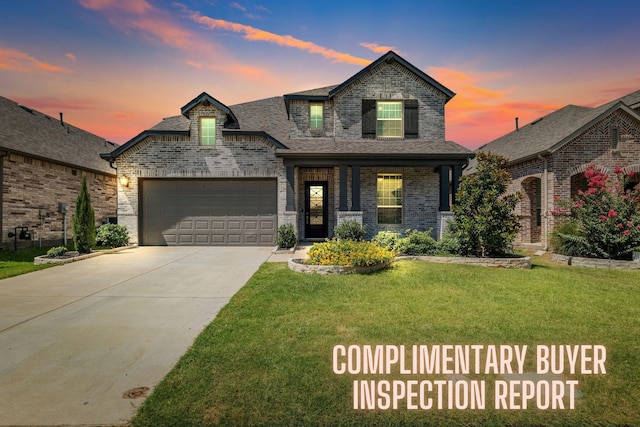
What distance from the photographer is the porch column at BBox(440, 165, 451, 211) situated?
43.7 feet

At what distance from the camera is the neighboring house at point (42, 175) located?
489 inches

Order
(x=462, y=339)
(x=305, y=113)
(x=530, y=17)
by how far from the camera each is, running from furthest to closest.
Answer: (x=305, y=113)
(x=530, y=17)
(x=462, y=339)

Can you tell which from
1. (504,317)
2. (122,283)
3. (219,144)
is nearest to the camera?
(504,317)

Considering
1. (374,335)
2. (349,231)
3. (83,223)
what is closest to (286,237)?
(349,231)

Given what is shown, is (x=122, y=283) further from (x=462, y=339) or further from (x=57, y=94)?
(x=57, y=94)

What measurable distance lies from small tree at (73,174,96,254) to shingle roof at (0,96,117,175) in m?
4.08

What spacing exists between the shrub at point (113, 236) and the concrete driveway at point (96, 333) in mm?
4299

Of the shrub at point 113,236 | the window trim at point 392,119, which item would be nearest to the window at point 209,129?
the shrub at point 113,236

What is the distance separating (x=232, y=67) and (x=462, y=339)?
1269 centimetres

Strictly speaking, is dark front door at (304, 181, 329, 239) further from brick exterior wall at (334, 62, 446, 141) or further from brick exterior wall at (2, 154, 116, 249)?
brick exterior wall at (2, 154, 116, 249)

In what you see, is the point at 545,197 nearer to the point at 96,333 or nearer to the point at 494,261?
the point at 494,261

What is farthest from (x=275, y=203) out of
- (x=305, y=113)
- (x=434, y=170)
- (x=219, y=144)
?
(x=434, y=170)

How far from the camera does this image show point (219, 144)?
45.8ft

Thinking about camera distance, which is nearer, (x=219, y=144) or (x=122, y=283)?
(x=122, y=283)
